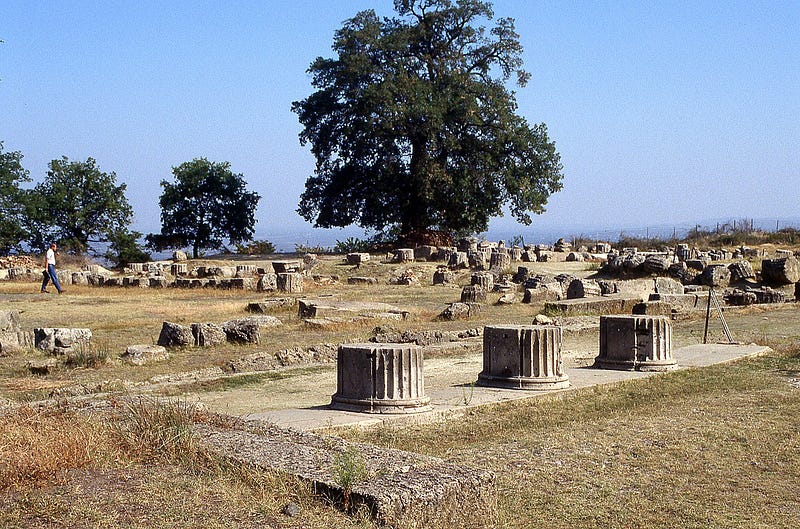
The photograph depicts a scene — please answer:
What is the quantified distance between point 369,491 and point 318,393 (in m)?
6.54

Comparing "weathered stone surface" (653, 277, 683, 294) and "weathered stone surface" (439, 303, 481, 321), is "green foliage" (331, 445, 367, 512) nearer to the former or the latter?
"weathered stone surface" (439, 303, 481, 321)

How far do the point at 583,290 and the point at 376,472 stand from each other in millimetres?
20192

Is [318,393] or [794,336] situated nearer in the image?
[318,393]

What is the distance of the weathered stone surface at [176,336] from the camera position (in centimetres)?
1698

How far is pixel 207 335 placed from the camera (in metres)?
17.2

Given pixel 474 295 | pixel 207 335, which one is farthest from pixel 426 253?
pixel 207 335

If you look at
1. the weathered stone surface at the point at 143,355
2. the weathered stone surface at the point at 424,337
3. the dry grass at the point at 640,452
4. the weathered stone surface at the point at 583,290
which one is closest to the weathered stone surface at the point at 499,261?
the weathered stone surface at the point at 583,290

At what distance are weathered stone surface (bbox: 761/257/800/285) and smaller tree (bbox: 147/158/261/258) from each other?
27716 mm

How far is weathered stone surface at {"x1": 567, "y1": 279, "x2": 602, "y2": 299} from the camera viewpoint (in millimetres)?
25875

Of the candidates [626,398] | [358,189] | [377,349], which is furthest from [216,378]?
[358,189]

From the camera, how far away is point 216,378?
44.5 feet

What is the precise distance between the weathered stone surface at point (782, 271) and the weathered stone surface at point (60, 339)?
2014cm

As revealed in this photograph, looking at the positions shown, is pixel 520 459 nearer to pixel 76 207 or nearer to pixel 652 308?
pixel 652 308

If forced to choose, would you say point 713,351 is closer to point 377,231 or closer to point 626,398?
point 626,398
